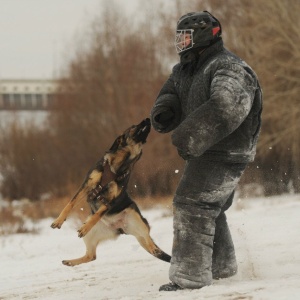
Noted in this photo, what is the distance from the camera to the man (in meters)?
4.26

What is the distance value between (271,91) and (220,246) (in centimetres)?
1607

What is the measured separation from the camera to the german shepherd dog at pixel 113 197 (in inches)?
193

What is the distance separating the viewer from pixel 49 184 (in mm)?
26188

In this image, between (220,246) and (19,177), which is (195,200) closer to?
(220,246)

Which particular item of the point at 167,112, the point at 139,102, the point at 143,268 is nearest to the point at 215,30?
the point at 167,112

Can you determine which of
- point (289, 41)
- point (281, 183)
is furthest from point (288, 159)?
point (281, 183)

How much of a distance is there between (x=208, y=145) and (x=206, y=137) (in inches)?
2.5

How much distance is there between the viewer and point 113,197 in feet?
16.2

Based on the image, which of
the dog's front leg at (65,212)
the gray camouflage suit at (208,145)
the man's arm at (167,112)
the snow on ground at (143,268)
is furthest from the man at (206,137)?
the dog's front leg at (65,212)

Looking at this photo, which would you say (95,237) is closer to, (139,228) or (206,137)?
(139,228)

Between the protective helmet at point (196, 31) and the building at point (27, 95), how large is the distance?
88.4 feet

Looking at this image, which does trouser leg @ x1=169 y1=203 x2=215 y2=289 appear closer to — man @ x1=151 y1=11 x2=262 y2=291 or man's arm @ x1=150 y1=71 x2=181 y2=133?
man @ x1=151 y1=11 x2=262 y2=291

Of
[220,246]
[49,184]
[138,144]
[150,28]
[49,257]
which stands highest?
[150,28]

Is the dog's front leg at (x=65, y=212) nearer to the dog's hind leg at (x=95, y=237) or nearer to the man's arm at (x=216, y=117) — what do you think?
the dog's hind leg at (x=95, y=237)
